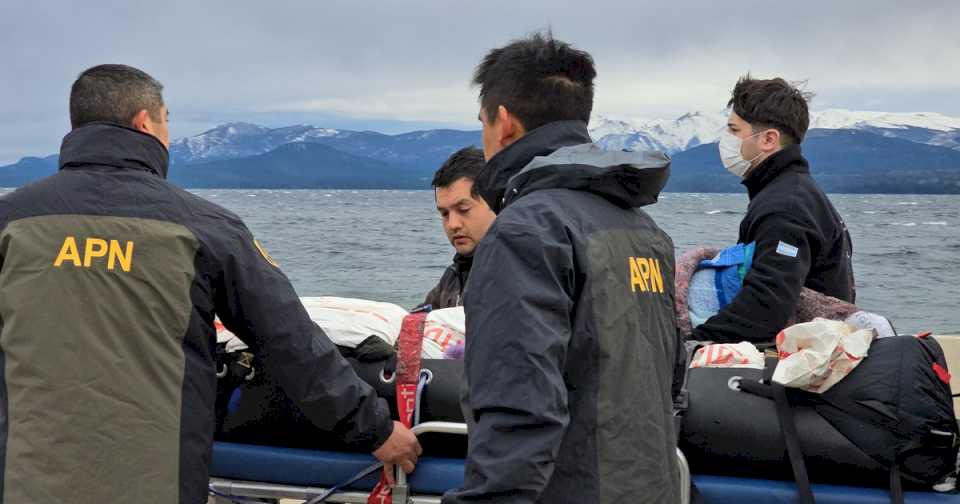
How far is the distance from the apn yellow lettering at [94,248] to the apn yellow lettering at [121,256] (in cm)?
2

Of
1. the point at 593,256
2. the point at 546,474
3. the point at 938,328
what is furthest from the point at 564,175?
the point at 938,328

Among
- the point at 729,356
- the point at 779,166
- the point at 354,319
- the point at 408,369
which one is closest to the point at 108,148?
the point at 354,319

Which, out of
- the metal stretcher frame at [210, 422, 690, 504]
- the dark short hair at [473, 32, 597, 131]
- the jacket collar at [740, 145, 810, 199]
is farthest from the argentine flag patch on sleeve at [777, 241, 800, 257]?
the dark short hair at [473, 32, 597, 131]

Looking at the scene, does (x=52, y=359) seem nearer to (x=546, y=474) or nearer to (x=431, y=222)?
(x=546, y=474)

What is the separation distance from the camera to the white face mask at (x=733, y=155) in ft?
13.3

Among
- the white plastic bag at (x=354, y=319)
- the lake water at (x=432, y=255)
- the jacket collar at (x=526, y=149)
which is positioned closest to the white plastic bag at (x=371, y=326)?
the white plastic bag at (x=354, y=319)

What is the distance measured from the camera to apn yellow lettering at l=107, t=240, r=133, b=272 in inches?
106

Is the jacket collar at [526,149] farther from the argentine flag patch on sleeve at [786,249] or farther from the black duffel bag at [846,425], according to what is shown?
the argentine flag patch on sleeve at [786,249]

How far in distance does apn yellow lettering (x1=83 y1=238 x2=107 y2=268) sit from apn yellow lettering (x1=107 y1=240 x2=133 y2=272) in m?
0.02

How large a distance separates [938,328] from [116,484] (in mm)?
20955

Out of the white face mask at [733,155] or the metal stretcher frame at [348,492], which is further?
the white face mask at [733,155]

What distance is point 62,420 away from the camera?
2666 millimetres

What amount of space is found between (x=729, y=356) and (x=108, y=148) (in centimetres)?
190

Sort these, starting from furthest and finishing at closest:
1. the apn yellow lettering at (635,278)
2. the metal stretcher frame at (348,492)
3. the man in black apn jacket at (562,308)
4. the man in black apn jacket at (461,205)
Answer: the man in black apn jacket at (461,205) → the metal stretcher frame at (348,492) → the apn yellow lettering at (635,278) → the man in black apn jacket at (562,308)
